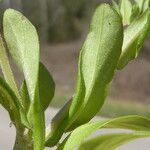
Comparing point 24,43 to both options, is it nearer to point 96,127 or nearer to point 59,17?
point 96,127

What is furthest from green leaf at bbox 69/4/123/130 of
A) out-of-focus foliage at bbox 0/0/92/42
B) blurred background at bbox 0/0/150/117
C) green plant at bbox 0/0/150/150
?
out-of-focus foliage at bbox 0/0/92/42

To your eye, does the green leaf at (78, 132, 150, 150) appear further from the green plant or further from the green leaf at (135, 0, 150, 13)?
the green leaf at (135, 0, 150, 13)

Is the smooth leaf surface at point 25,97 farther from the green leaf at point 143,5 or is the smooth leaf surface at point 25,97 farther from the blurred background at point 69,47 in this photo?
the blurred background at point 69,47

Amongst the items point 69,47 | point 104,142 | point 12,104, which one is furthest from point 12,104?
point 69,47

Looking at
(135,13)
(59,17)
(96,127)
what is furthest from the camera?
(59,17)

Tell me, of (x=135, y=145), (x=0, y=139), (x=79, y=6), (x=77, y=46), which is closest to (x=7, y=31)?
(x=135, y=145)

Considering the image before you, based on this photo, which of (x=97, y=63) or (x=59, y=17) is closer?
(x=97, y=63)
